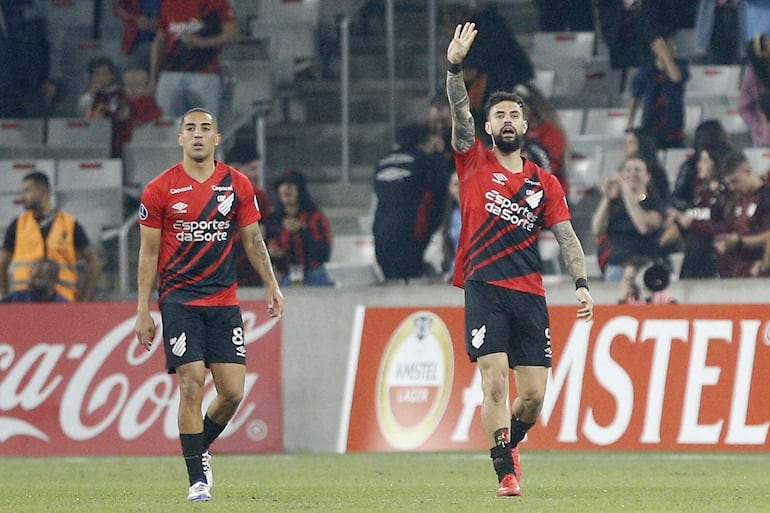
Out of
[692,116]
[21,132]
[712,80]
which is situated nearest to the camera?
[692,116]

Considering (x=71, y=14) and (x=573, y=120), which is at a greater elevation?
(x=71, y=14)

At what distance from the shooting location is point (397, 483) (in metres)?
11.4

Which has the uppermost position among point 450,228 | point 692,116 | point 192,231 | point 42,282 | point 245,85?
point 192,231

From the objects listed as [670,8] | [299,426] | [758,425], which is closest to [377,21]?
[670,8]

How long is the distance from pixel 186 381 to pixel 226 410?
1.74 feet

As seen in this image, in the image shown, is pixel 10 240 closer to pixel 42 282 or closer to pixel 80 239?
pixel 42 282

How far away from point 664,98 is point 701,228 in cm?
270

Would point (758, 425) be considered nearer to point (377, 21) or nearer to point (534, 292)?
point (534, 292)

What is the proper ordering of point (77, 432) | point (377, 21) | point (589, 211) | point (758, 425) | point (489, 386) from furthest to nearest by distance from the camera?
1. point (377, 21)
2. point (589, 211)
3. point (77, 432)
4. point (758, 425)
5. point (489, 386)

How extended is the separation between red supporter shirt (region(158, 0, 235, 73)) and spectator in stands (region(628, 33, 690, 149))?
15.0ft

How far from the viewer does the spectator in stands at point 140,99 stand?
19.9 m

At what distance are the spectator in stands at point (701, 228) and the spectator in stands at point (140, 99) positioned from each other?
6.39 m

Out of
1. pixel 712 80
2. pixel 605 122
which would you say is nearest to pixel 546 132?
pixel 605 122

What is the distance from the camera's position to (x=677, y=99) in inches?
720
